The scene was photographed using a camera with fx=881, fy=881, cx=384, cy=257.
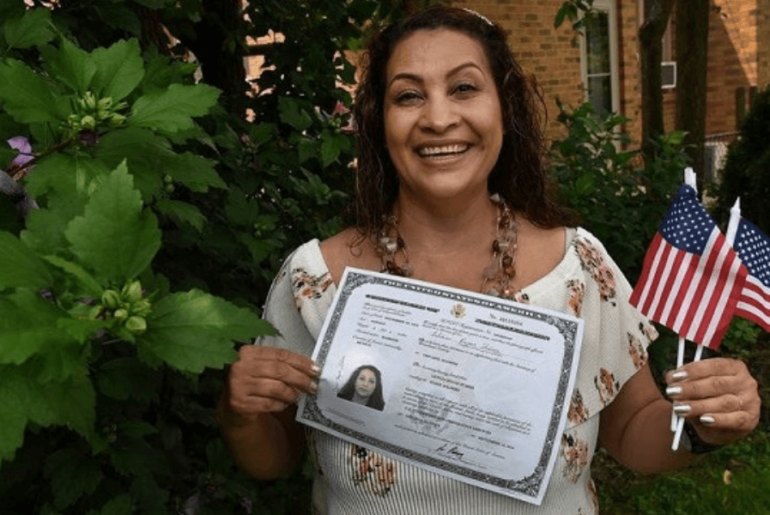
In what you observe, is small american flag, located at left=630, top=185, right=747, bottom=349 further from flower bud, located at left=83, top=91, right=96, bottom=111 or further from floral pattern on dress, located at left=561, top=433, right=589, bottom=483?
flower bud, located at left=83, top=91, right=96, bottom=111

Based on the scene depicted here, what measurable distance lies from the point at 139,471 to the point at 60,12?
95 cm

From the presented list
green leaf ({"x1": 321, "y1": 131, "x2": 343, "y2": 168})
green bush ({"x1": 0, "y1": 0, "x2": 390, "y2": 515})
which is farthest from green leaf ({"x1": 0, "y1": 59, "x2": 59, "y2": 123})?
green leaf ({"x1": 321, "y1": 131, "x2": 343, "y2": 168})

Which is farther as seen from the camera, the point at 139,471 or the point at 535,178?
the point at 535,178

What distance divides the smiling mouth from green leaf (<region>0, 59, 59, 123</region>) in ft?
2.18

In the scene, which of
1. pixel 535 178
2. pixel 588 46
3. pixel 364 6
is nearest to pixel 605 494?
pixel 364 6

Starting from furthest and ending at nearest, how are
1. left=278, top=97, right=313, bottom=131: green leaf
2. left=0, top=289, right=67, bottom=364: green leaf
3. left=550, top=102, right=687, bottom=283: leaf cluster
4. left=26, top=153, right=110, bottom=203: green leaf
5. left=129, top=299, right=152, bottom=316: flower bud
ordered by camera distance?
left=550, top=102, right=687, bottom=283: leaf cluster, left=278, top=97, right=313, bottom=131: green leaf, left=26, top=153, right=110, bottom=203: green leaf, left=129, top=299, right=152, bottom=316: flower bud, left=0, top=289, right=67, bottom=364: green leaf

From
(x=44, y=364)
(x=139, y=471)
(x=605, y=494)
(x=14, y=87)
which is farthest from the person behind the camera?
(x=605, y=494)

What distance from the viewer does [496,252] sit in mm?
1643

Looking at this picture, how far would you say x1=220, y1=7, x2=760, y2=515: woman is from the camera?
4.99 ft

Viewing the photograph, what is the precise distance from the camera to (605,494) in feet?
13.8

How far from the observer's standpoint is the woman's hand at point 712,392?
137 cm

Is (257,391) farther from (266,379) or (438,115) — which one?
(438,115)

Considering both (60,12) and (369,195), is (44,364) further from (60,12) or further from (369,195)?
(60,12)

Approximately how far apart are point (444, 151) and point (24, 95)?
721 millimetres
